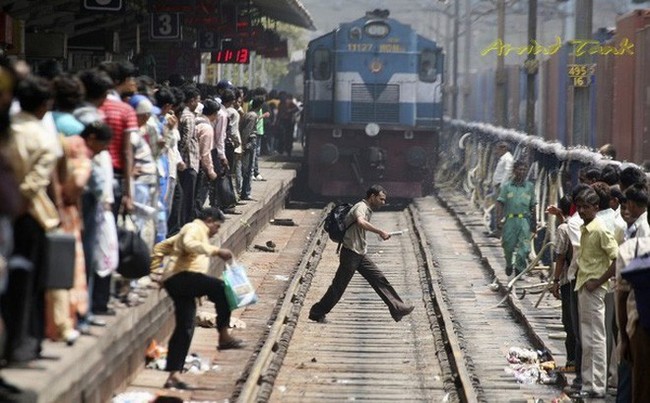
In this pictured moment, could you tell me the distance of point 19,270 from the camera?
29.6ft

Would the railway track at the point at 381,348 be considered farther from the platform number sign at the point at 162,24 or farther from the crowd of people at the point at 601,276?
the platform number sign at the point at 162,24

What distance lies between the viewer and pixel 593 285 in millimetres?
11875

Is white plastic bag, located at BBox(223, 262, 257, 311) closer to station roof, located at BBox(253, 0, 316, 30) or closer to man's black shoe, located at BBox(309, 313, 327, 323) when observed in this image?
man's black shoe, located at BBox(309, 313, 327, 323)

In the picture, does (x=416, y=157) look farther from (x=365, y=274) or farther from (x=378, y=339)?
(x=378, y=339)

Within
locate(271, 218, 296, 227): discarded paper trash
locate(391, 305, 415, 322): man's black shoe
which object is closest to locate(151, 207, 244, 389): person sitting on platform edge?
locate(391, 305, 415, 322): man's black shoe

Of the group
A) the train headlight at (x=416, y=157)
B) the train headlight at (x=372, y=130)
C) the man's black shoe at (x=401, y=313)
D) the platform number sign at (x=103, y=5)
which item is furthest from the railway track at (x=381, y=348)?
the train headlight at (x=372, y=130)

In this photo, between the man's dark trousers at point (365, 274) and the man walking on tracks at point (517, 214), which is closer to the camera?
the man's dark trousers at point (365, 274)

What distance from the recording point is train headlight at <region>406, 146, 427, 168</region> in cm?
3062

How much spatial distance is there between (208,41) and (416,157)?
Answer: 4771mm

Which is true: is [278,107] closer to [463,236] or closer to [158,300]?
[463,236]

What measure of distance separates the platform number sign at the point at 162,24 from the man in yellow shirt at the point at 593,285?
1363 centimetres

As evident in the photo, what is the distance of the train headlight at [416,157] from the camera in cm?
3062

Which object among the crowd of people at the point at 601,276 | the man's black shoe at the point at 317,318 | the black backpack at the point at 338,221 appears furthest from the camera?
the man's black shoe at the point at 317,318

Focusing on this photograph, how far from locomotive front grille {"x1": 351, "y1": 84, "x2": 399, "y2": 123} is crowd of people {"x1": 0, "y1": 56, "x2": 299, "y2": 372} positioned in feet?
49.4
